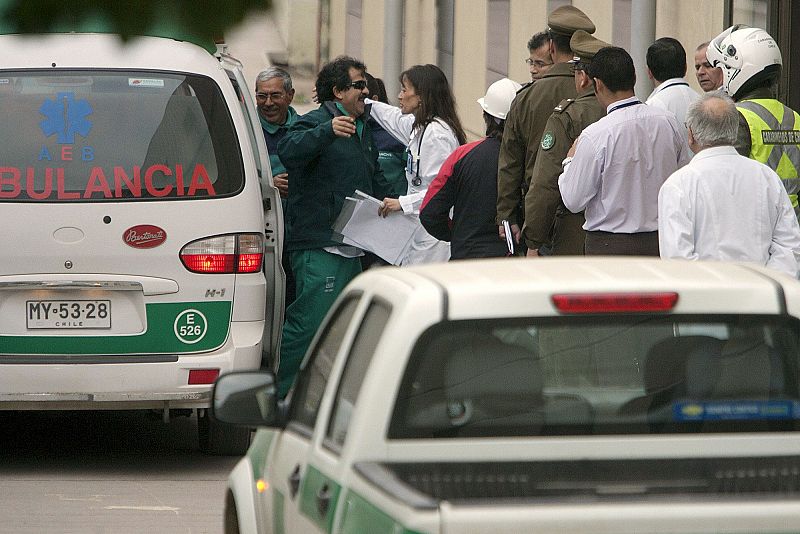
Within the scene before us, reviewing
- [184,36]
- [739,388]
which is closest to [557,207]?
[739,388]

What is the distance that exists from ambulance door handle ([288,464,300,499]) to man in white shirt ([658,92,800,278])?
2895mm

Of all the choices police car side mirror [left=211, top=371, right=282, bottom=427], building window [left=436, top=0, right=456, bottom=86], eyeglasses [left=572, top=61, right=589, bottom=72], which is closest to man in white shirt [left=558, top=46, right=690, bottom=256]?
eyeglasses [left=572, top=61, right=589, bottom=72]

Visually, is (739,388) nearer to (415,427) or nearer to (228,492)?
(415,427)

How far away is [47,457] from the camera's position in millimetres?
7914

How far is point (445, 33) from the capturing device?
2412 centimetres

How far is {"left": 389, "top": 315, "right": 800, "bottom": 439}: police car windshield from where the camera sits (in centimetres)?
316

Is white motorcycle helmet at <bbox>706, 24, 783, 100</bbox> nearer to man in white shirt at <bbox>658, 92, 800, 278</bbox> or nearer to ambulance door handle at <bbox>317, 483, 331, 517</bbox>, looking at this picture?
man in white shirt at <bbox>658, 92, 800, 278</bbox>

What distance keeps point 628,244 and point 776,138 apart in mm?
846

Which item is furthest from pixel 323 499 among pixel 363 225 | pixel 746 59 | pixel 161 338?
pixel 363 225

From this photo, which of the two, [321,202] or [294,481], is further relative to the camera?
[321,202]

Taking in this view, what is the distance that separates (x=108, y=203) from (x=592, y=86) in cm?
251

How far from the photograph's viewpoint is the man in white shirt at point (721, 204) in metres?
6.17

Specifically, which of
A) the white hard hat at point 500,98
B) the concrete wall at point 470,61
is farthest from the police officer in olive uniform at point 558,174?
the concrete wall at point 470,61

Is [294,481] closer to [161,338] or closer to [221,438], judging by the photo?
[161,338]
